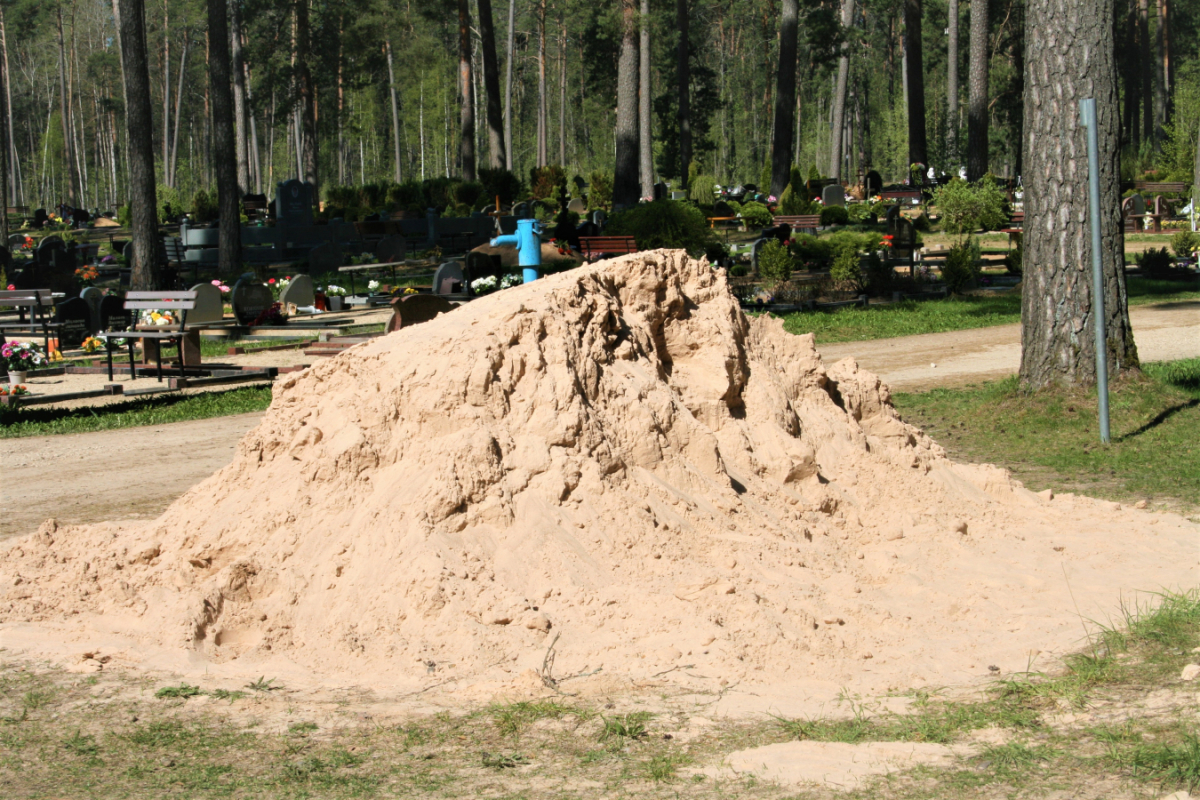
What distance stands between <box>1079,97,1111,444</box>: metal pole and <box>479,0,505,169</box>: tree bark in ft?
98.2

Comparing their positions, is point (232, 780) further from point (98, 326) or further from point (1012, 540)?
point (98, 326)

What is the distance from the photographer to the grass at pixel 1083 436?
351 inches

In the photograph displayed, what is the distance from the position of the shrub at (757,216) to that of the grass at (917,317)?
10905 mm

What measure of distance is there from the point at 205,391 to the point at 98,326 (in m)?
5.92

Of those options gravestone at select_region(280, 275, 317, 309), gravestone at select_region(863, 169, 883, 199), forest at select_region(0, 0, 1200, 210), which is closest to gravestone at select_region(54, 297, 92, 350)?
gravestone at select_region(280, 275, 317, 309)

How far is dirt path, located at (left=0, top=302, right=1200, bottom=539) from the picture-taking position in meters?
8.93

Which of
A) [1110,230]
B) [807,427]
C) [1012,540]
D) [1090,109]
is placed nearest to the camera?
[1012,540]

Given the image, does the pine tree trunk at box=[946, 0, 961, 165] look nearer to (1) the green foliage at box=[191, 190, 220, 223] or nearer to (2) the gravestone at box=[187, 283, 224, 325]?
(1) the green foliage at box=[191, 190, 220, 223]

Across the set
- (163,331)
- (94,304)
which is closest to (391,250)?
(94,304)

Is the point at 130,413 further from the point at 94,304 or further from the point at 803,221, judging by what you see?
the point at 803,221

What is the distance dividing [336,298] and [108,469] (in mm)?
12531

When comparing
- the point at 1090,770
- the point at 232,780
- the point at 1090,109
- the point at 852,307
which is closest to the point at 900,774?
the point at 1090,770

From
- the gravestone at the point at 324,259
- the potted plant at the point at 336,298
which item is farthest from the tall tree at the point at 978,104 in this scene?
the potted plant at the point at 336,298

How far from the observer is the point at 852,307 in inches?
842
